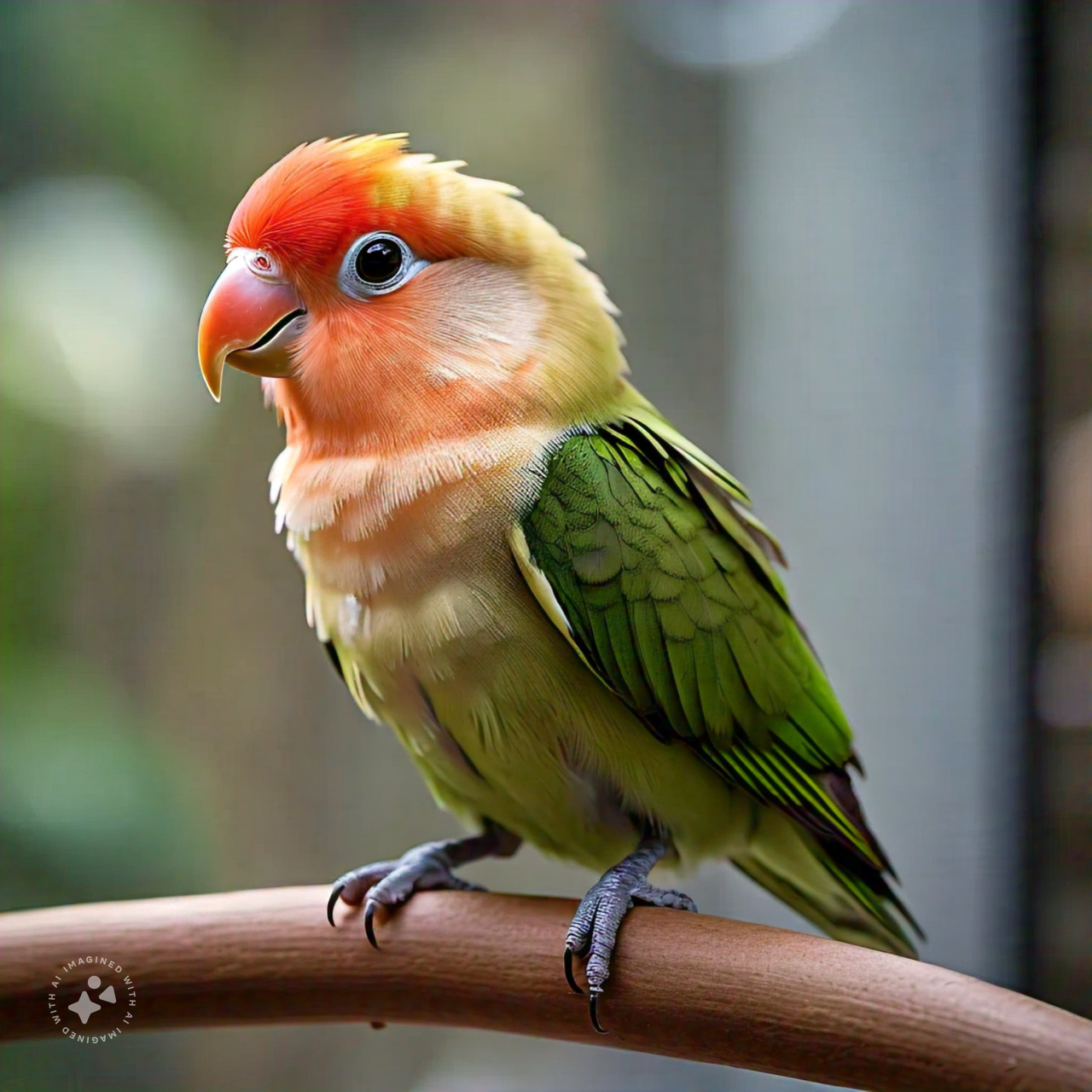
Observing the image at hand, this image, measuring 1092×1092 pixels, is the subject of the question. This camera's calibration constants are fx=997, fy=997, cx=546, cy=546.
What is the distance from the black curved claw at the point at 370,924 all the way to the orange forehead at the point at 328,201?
497mm

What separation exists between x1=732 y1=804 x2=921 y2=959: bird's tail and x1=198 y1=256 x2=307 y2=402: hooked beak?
0.56 m

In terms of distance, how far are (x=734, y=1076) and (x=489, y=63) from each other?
1497 mm

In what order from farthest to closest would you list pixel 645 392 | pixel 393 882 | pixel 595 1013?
pixel 645 392 < pixel 393 882 < pixel 595 1013

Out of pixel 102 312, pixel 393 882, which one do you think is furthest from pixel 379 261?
pixel 102 312

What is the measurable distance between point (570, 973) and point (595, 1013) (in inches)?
1.3

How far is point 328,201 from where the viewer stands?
720mm

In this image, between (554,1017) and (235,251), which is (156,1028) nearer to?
(554,1017)

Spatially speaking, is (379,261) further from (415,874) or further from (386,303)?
(415,874)

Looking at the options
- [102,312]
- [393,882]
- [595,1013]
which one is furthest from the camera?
[102,312]

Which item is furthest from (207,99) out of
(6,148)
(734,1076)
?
(734,1076)

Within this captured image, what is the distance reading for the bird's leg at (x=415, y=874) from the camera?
2.64 ft

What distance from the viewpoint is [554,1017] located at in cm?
74

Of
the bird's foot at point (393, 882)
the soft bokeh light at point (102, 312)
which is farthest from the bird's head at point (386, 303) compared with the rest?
the soft bokeh light at point (102, 312)

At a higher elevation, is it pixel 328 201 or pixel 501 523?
pixel 328 201
